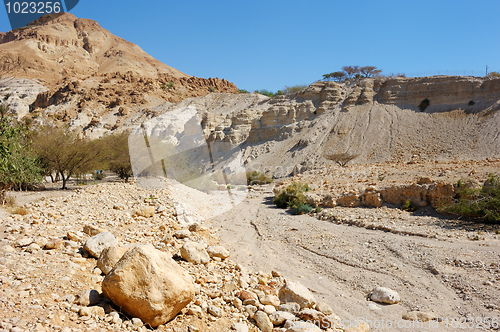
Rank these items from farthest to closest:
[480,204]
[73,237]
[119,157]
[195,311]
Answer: [119,157], [480,204], [73,237], [195,311]

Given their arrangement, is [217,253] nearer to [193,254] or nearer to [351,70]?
[193,254]

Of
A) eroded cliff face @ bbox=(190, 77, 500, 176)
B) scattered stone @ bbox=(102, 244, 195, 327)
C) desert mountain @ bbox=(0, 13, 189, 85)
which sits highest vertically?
desert mountain @ bbox=(0, 13, 189, 85)

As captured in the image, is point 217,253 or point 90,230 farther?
point 217,253

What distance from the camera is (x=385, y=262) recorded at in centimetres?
659

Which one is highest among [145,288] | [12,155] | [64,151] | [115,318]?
[64,151]

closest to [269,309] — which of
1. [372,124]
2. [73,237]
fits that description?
[73,237]

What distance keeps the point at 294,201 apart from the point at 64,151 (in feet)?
34.2

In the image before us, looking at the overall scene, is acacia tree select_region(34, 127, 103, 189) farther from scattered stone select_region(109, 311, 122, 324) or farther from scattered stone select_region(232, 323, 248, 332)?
scattered stone select_region(232, 323, 248, 332)

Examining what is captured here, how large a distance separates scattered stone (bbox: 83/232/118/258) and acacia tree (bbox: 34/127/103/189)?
1044 cm

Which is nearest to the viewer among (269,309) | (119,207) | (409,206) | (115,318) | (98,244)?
(115,318)

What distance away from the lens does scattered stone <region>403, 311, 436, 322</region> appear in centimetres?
443

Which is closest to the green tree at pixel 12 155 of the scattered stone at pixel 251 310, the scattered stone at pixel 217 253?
the scattered stone at pixel 217 253

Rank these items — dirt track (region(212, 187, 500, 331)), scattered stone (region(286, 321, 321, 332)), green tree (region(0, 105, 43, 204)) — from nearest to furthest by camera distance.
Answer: scattered stone (region(286, 321, 321, 332)) < dirt track (region(212, 187, 500, 331)) < green tree (region(0, 105, 43, 204))

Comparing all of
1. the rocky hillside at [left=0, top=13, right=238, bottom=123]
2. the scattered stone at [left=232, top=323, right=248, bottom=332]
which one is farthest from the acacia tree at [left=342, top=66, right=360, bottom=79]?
the scattered stone at [left=232, top=323, right=248, bottom=332]
